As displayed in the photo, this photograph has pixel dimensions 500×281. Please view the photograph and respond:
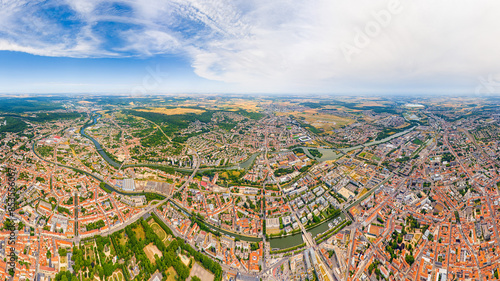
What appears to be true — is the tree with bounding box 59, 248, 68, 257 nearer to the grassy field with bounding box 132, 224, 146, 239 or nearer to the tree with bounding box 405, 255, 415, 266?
the grassy field with bounding box 132, 224, 146, 239

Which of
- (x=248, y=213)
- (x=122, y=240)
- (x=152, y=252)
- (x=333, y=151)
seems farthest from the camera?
(x=333, y=151)

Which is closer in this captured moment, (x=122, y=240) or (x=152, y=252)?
(x=152, y=252)

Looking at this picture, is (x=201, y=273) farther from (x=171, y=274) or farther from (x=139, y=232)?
(x=139, y=232)

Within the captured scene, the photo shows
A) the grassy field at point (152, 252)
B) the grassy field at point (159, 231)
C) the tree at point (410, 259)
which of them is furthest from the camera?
the grassy field at point (159, 231)

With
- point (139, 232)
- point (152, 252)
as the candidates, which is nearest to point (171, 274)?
point (152, 252)

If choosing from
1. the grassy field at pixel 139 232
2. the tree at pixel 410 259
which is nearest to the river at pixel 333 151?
the tree at pixel 410 259

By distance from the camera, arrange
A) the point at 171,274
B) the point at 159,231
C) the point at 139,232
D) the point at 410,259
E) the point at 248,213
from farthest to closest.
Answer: the point at 248,213 < the point at 159,231 < the point at 139,232 < the point at 410,259 < the point at 171,274

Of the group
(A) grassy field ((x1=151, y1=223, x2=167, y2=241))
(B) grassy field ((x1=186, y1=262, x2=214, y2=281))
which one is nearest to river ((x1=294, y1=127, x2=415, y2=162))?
(B) grassy field ((x1=186, y1=262, x2=214, y2=281))

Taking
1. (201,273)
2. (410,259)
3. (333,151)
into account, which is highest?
(333,151)

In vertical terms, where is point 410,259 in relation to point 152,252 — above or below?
above

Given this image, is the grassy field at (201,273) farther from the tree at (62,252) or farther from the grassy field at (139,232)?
the tree at (62,252)
